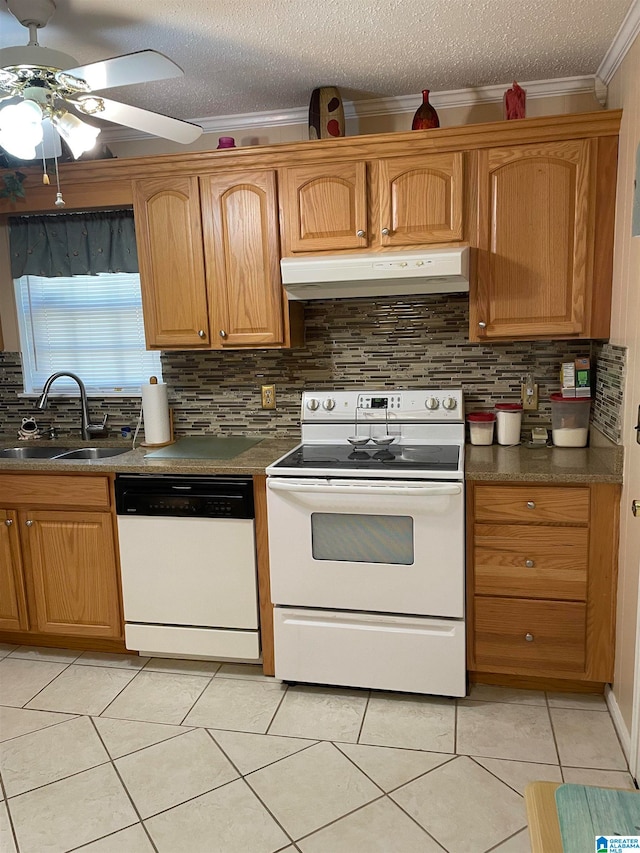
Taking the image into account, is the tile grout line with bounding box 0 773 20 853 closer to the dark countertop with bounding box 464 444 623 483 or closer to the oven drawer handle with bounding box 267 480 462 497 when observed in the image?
the oven drawer handle with bounding box 267 480 462 497

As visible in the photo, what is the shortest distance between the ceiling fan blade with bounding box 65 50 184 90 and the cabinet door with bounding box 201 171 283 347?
3.10ft

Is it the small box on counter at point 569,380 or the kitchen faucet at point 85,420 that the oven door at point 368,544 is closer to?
the small box on counter at point 569,380

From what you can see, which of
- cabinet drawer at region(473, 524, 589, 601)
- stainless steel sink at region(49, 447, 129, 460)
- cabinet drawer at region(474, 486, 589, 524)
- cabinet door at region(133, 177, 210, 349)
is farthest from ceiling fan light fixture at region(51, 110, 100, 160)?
cabinet drawer at region(473, 524, 589, 601)

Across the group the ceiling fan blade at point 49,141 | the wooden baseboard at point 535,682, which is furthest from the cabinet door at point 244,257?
the wooden baseboard at point 535,682

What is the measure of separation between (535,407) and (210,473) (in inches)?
57.9

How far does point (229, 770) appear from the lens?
7.03ft

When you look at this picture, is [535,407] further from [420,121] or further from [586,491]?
[420,121]

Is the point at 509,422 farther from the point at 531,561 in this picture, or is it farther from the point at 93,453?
the point at 93,453

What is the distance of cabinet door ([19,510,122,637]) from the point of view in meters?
2.80

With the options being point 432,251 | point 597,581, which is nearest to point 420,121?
point 432,251

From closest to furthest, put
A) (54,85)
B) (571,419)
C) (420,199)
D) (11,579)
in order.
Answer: (54,85) < (420,199) < (571,419) < (11,579)

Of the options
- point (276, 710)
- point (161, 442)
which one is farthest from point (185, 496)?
point (276, 710)

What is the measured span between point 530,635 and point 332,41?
229 centimetres

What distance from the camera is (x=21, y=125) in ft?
5.65
